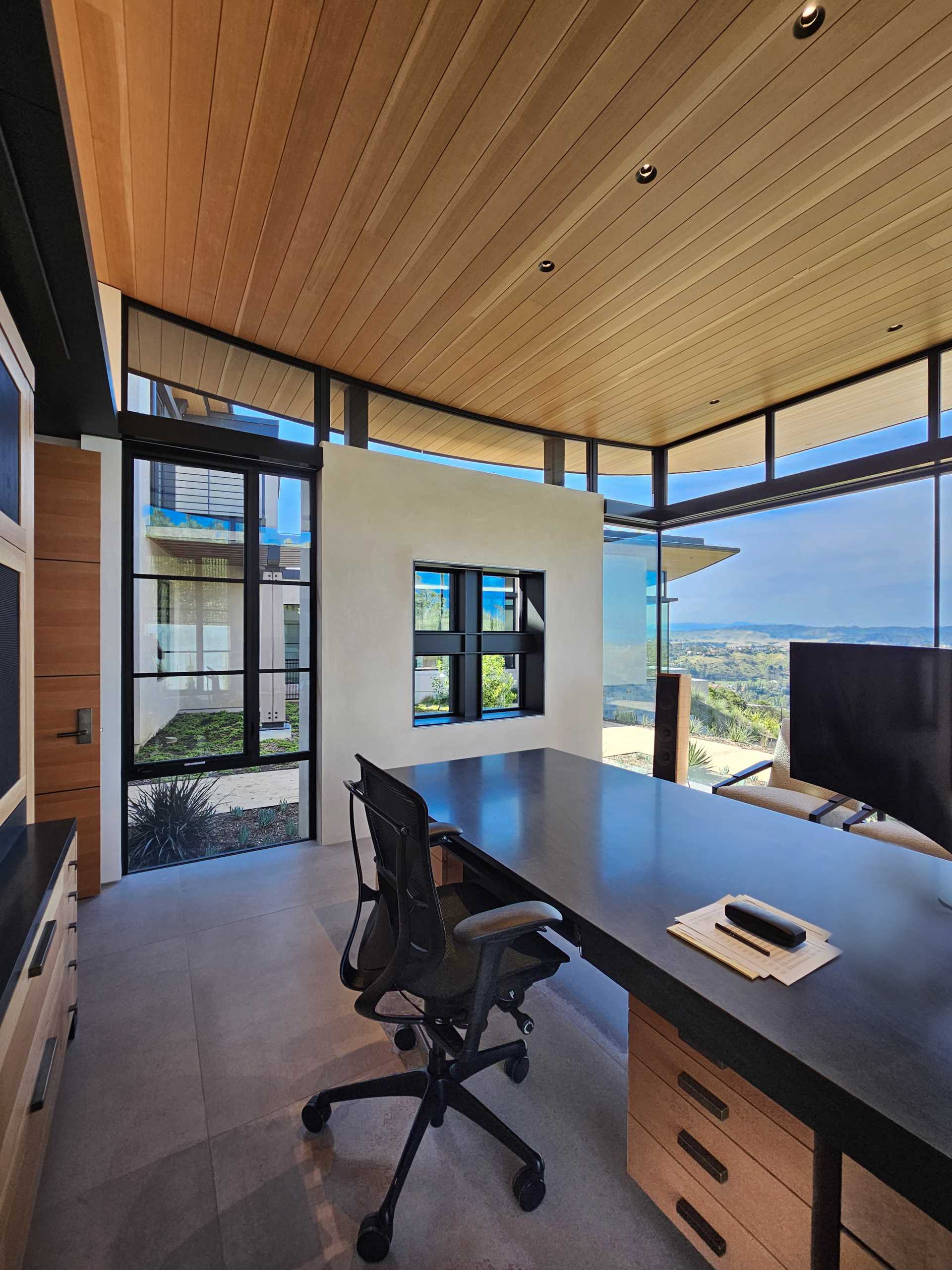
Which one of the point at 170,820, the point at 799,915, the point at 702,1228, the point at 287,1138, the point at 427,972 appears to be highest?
the point at 799,915

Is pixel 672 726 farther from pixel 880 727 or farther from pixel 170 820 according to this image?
pixel 170 820

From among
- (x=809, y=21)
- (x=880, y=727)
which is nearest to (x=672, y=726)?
(x=880, y=727)

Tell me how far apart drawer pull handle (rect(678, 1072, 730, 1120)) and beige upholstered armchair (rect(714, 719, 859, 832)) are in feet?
7.42

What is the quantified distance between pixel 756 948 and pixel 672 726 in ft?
9.96

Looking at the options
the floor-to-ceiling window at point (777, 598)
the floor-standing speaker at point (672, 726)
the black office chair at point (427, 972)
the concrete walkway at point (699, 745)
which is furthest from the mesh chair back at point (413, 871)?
the concrete walkway at point (699, 745)

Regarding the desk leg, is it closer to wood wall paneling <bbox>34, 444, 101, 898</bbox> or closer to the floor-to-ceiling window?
the floor-to-ceiling window

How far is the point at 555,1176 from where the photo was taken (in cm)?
150

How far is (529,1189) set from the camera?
1.41 meters

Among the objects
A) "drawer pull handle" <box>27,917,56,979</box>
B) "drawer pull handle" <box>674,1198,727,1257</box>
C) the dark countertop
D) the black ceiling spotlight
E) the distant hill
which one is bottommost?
"drawer pull handle" <box>674,1198,727,1257</box>

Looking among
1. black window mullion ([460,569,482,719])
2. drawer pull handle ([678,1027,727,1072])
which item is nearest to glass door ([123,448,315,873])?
black window mullion ([460,569,482,719])

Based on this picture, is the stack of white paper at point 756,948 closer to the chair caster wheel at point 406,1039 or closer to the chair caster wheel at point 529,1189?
the chair caster wheel at point 529,1189

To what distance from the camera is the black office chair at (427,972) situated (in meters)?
1.33

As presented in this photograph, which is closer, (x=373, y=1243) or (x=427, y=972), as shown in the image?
(x=373, y=1243)

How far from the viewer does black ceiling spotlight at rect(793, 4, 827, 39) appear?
1.51m
